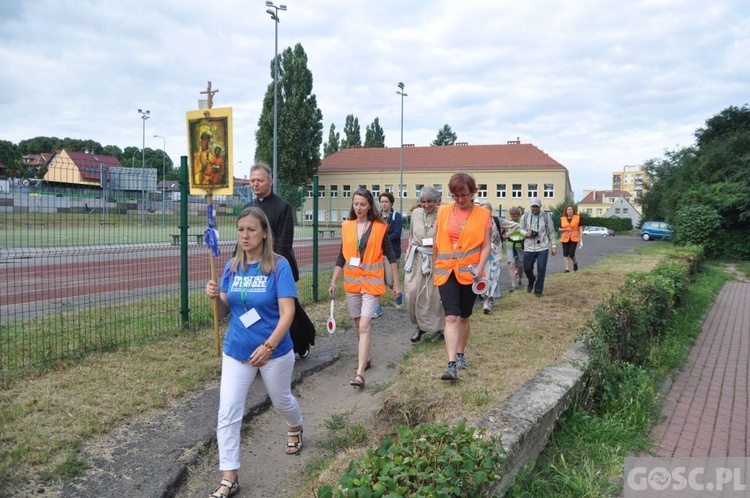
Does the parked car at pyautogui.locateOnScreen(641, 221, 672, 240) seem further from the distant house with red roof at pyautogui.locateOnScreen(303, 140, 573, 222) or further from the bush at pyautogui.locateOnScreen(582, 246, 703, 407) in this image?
the bush at pyautogui.locateOnScreen(582, 246, 703, 407)

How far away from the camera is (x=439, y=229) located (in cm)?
513

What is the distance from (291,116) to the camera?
53.4m

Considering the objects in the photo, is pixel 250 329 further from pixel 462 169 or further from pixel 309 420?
pixel 462 169

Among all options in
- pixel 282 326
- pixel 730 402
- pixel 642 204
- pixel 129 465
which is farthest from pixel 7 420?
pixel 642 204

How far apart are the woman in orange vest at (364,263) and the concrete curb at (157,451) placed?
1136 millimetres

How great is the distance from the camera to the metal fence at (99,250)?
5.27 meters

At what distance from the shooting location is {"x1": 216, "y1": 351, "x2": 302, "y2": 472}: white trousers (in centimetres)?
328

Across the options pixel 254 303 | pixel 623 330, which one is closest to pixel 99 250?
pixel 254 303

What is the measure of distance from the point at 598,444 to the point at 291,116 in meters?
52.5

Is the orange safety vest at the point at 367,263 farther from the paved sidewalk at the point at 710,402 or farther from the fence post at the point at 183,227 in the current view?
the paved sidewalk at the point at 710,402

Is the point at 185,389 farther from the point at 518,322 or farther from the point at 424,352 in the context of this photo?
the point at 518,322

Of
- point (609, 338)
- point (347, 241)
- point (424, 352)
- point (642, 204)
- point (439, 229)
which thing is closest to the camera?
point (609, 338)

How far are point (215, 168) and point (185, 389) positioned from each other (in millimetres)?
2288
